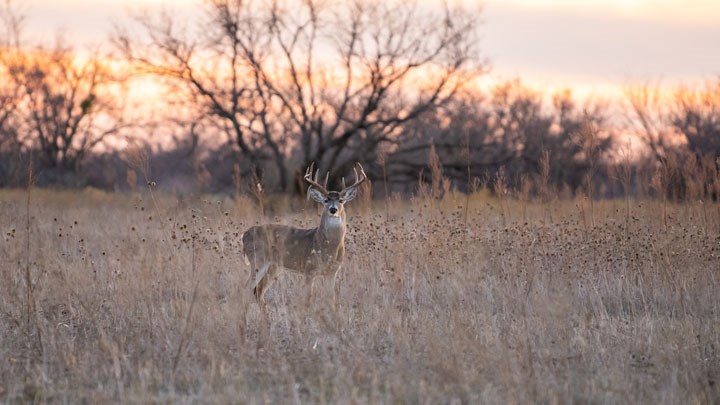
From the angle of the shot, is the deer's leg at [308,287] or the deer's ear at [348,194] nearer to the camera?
the deer's leg at [308,287]

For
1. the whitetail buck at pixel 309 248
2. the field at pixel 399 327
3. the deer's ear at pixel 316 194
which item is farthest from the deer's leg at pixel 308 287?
the deer's ear at pixel 316 194

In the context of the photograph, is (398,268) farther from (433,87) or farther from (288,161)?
(288,161)

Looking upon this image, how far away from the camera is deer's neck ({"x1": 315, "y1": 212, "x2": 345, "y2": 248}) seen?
33.3 ft

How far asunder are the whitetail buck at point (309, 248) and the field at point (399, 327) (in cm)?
26

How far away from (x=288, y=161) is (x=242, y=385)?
1994cm

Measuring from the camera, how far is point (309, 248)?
10180 mm

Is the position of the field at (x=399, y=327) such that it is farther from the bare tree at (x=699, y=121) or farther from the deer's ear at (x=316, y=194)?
the bare tree at (x=699, y=121)

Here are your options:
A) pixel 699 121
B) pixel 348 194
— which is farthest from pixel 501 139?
pixel 348 194

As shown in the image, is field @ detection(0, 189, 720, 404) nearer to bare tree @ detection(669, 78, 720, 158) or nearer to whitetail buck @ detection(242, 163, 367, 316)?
whitetail buck @ detection(242, 163, 367, 316)

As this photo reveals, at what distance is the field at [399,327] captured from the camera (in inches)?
263

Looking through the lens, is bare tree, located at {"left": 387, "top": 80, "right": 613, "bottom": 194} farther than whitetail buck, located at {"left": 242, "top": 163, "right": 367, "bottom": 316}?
Yes

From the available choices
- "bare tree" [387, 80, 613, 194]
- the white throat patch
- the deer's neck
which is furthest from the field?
"bare tree" [387, 80, 613, 194]

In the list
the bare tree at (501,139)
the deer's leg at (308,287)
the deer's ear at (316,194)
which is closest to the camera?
the deer's leg at (308,287)

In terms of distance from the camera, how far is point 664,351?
24.6 feet
